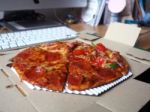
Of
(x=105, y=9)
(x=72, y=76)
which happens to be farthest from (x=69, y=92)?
(x=105, y=9)

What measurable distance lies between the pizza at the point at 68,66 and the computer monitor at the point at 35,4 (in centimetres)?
34

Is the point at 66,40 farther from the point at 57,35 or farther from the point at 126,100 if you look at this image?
the point at 126,100

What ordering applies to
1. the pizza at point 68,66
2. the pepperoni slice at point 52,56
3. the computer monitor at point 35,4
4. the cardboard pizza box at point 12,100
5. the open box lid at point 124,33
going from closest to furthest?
the cardboard pizza box at point 12,100 → the pizza at point 68,66 → the pepperoni slice at point 52,56 → the open box lid at point 124,33 → the computer monitor at point 35,4

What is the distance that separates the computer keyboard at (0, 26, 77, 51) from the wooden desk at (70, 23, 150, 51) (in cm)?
17

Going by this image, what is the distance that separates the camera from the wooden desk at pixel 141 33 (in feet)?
3.03

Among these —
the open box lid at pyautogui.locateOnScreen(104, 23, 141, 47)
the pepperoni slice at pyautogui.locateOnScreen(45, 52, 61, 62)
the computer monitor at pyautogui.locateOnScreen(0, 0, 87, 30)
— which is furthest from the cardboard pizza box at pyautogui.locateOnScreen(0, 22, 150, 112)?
the computer monitor at pyautogui.locateOnScreen(0, 0, 87, 30)

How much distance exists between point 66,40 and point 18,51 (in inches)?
9.6

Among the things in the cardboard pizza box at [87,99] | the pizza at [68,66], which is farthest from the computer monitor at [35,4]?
the cardboard pizza box at [87,99]

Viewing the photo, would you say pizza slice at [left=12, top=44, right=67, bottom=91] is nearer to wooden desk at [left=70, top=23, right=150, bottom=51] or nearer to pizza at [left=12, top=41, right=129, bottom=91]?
pizza at [left=12, top=41, right=129, bottom=91]

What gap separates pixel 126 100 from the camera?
1.62 feet

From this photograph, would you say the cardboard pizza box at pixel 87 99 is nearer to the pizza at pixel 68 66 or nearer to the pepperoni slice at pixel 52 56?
the pizza at pixel 68 66

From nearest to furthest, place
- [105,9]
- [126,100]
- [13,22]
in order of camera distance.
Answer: [126,100] → [13,22] → [105,9]

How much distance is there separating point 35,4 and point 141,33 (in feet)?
1.98

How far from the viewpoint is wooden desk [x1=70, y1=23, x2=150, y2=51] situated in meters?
0.92
